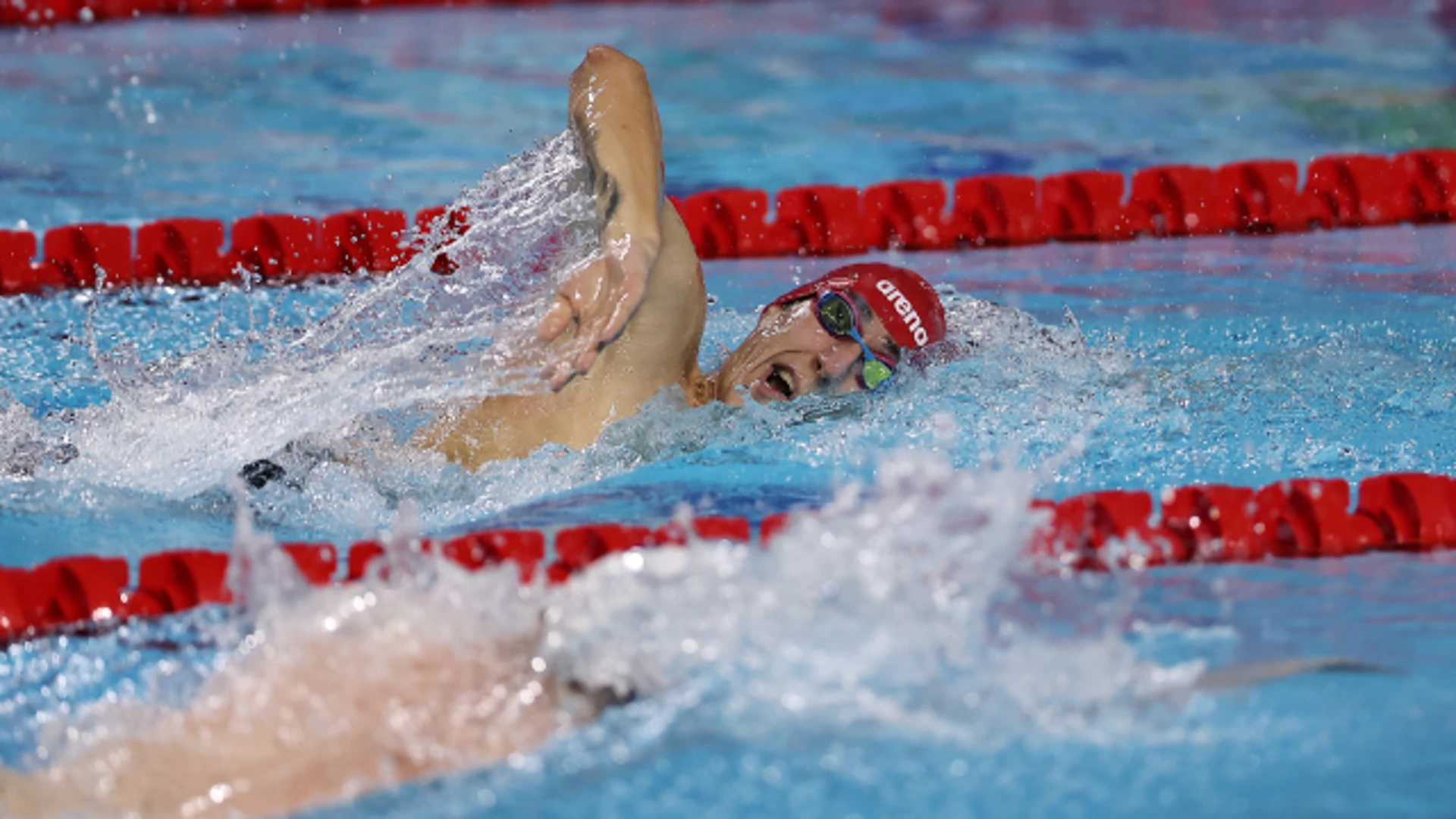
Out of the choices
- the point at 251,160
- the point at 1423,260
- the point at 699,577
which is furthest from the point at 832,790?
the point at 251,160

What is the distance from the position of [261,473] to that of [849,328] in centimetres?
115

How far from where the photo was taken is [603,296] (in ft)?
7.96

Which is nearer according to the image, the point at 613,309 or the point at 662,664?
the point at 662,664

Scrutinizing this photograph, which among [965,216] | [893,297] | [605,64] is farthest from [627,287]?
[965,216]

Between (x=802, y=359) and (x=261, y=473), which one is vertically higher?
(x=802, y=359)

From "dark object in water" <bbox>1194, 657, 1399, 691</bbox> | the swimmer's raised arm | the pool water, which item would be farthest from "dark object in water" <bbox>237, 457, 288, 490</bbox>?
"dark object in water" <bbox>1194, 657, 1399, 691</bbox>

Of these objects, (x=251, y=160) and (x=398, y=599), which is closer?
(x=398, y=599)

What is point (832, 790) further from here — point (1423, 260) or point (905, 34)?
point (905, 34)

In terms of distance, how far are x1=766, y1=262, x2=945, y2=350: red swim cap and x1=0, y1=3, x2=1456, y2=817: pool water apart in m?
0.16

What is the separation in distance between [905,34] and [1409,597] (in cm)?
468

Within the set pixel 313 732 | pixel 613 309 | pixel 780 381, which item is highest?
pixel 613 309

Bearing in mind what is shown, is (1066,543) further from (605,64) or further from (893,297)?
(605,64)

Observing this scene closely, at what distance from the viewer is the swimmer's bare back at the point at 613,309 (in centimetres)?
242

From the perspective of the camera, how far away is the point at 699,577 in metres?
1.98
